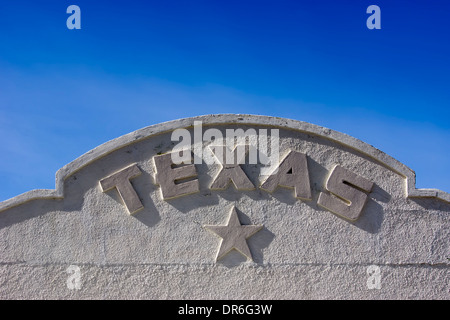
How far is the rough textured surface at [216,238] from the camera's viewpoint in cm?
791

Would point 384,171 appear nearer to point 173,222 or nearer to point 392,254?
point 392,254

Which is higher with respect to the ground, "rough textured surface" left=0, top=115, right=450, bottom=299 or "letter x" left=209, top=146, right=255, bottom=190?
"letter x" left=209, top=146, right=255, bottom=190

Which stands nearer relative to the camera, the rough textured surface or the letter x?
the rough textured surface

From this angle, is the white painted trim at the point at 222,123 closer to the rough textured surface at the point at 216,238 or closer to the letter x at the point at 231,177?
the rough textured surface at the point at 216,238

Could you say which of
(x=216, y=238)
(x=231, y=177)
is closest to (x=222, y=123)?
(x=231, y=177)

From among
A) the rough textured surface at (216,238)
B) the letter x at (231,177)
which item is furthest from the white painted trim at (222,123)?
the letter x at (231,177)

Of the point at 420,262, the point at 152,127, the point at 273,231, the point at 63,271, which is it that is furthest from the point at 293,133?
the point at 63,271

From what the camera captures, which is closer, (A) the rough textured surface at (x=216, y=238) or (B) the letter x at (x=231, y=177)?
(A) the rough textured surface at (x=216, y=238)

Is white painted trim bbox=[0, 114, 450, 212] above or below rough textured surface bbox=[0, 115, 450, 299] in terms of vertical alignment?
above

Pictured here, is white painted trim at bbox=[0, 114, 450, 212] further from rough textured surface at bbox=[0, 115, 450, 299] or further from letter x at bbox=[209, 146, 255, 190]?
letter x at bbox=[209, 146, 255, 190]

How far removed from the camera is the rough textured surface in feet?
Answer: 26.0

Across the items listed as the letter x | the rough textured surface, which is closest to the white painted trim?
the rough textured surface

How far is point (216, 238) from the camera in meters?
8.05
